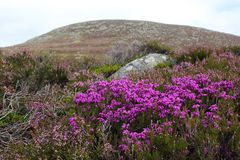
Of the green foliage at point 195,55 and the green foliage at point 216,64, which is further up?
the green foliage at point 216,64

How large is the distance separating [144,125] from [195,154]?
0.91 m

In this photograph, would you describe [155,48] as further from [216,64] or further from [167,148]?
[167,148]

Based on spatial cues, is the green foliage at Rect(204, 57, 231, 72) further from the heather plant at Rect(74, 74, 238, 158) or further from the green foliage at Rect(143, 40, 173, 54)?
the green foliage at Rect(143, 40, 173, 54)

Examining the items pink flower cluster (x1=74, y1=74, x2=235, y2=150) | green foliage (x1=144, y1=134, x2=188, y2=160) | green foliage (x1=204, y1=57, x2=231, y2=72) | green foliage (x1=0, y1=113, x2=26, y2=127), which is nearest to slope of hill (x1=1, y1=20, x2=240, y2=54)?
green foliage (x1=204, y1=57, x2=231, y2=72)

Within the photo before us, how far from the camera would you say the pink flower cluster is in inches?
158

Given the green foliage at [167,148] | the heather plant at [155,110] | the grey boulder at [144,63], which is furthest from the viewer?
the grey boulder at [144,63]

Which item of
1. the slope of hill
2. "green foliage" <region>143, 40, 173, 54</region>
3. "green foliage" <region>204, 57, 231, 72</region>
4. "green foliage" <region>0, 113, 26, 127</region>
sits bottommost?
the slope of hill

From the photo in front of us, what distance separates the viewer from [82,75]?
8.77 m

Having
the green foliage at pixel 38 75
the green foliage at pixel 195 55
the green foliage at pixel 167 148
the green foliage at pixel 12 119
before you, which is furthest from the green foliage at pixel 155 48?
the green foliage at pixel 167 148

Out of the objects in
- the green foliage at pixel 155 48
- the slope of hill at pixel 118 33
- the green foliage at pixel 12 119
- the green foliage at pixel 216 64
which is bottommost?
the slope of hill at pixel 118 33

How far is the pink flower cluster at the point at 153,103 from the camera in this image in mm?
4008

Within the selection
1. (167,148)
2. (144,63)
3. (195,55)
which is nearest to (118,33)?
(144,63)

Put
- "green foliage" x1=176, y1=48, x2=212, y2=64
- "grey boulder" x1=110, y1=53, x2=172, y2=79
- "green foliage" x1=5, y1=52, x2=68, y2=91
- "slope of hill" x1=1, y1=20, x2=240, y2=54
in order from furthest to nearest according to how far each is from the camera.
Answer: "slope of hill" x1=1, y1=20, x2=240, y2=54 → "green foliage" x1=176, y1=48, x2=212, y2=64 → "grey boulder" x1=110, y1=53, x2=172, y2=79 → "green foliage" x1=5, y1=52, x2=68, y2=91

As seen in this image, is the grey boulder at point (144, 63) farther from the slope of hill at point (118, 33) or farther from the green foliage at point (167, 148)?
the slope of hill at point (118, 33)
